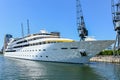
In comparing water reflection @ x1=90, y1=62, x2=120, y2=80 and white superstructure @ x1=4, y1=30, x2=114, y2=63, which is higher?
white superstructure @ x1=4, y1=30, x2=114, y2=63

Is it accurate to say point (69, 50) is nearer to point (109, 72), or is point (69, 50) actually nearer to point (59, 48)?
point (59, 48)

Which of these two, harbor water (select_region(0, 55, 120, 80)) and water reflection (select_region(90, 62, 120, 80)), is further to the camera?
water reflection (select_region(90, 62, 120, 80))

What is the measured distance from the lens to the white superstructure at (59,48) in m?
56.8

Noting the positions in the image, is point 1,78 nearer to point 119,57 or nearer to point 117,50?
point 119,57

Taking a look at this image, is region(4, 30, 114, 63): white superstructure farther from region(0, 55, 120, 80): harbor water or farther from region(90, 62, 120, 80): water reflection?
region(0, 55, 120, 80): harbor water

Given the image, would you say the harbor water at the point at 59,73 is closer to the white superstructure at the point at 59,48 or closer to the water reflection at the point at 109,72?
the water reflection at the point at 109,72

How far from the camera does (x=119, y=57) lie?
243 feet

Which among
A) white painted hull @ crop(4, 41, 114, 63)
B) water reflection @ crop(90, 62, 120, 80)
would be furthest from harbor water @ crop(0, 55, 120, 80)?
white painted hull @ crop(4, 41, 114, 63)

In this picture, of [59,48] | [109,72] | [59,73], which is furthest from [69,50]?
[59,73]

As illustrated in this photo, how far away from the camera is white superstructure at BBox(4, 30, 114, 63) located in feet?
186

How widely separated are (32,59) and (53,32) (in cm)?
1033

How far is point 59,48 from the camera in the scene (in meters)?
60.9

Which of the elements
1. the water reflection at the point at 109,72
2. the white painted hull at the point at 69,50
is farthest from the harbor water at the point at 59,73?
the white painted hull at the point at 69,50

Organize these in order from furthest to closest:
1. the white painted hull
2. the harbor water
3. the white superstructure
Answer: the white superstructure
the white painted hull
the harbor water
